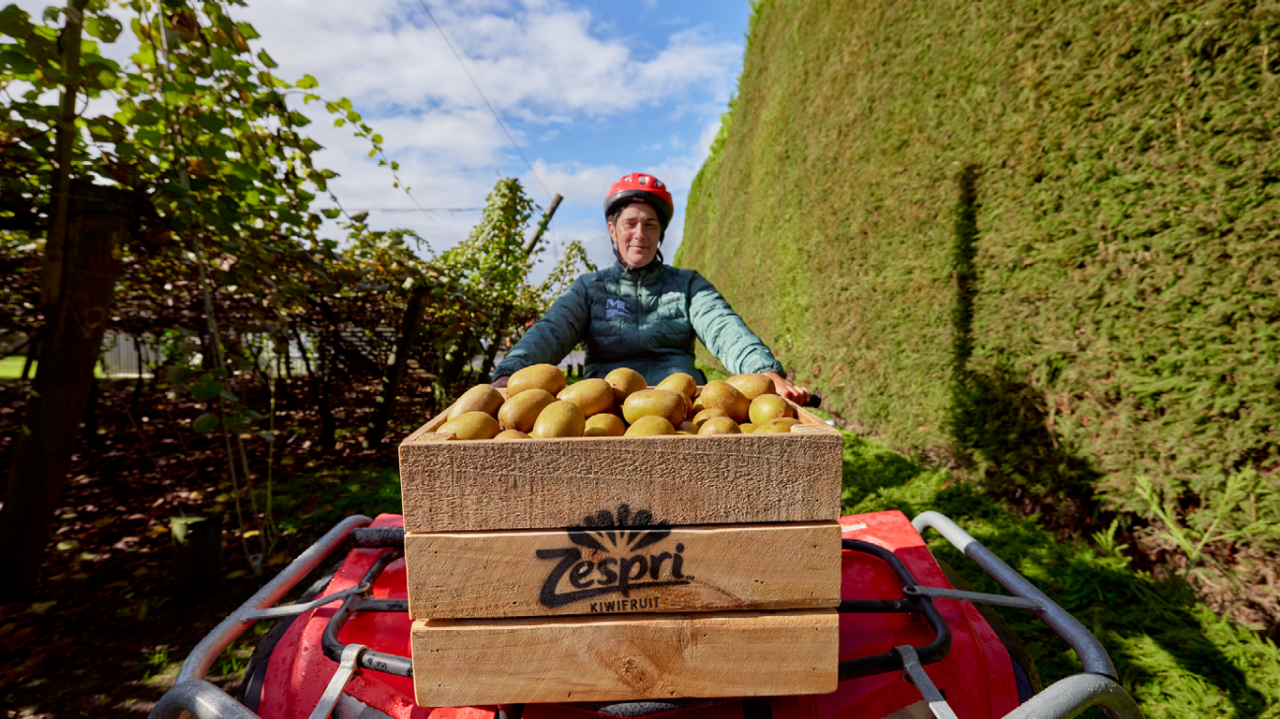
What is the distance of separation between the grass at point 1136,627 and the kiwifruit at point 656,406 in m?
2.42

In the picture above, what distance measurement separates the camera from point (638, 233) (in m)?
2.81

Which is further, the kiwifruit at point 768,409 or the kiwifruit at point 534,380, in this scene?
the kiwifruit at point 534,380

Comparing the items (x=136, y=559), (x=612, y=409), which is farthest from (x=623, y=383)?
(x=136, y=559)

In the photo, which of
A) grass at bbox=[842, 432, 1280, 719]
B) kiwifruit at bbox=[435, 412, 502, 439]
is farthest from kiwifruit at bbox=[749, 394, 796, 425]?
grass at bbox=[842, 432, 1280, 719]

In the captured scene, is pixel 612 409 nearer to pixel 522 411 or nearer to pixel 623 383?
pixel 623 383

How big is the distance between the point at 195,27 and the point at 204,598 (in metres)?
3.12

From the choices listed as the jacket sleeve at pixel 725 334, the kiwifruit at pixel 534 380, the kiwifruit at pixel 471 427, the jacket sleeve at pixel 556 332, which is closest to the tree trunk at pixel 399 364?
the jacket sleeve at pixel 556 332

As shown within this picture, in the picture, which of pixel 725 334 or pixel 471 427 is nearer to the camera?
pixel 471 427

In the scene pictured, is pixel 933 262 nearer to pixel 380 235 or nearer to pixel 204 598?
pixel 380 235

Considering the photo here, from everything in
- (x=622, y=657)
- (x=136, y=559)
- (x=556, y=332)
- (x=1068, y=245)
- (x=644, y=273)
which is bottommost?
(x=136, y=559)

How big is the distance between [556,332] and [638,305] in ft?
1.57

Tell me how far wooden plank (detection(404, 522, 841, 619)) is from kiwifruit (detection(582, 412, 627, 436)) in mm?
202

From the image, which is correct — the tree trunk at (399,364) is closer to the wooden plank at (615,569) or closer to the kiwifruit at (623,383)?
the kiwifruit at (623,383)

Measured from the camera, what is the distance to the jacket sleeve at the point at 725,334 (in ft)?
7.64
